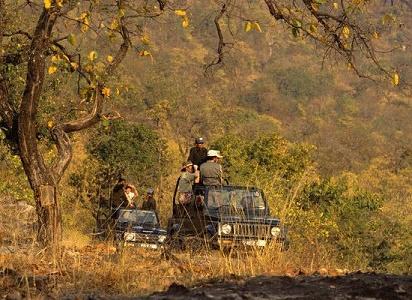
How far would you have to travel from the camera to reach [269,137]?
108 ft

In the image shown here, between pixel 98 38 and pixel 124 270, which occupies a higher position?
pixel 98 38

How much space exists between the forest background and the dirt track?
2.18 metres

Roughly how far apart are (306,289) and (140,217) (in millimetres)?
11162

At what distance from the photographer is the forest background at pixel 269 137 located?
1268 centimetres

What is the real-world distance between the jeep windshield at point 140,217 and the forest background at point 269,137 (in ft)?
2.05

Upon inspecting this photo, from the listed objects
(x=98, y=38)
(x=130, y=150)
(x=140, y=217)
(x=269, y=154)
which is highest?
(x=130, y=150)

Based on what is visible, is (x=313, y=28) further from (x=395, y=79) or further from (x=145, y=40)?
(x=145, y=40)

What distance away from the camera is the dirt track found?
485 cm

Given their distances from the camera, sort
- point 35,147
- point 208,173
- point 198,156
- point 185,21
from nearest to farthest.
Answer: point 185,21, point 35,147, point 208,173, point 198,156

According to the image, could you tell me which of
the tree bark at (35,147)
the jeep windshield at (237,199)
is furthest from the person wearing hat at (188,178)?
the tree bark at (35,147)

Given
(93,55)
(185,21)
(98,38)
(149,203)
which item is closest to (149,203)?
(149,203)

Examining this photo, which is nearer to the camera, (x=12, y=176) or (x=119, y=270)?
(x=119, y=270)

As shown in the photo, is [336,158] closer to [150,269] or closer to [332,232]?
[332,232]

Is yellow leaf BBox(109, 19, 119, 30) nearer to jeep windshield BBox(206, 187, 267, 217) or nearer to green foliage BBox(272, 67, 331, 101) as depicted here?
jeep windshield BBox(206, 187, 267, 217)
